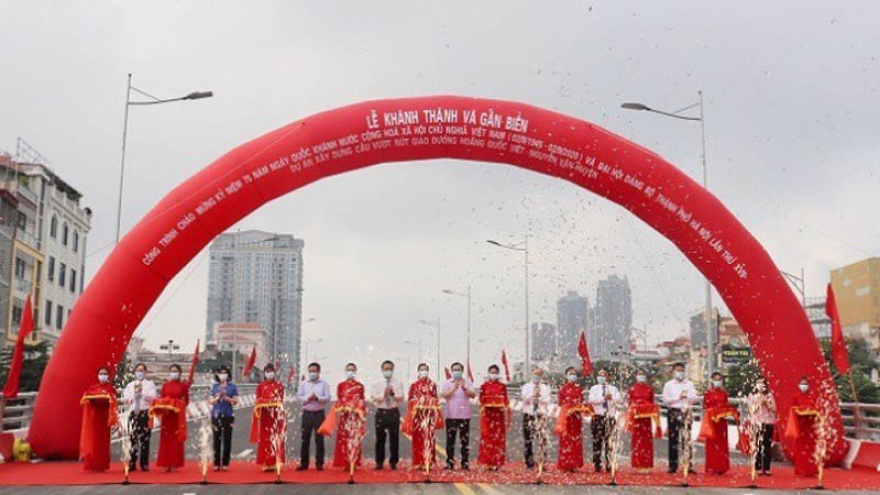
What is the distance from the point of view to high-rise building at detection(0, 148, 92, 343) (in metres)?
45.0

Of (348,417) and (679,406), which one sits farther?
(679,406)

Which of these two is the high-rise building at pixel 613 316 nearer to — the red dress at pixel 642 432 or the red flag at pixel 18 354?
the red dress at pixel 642 432

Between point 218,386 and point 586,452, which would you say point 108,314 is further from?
point 586,452

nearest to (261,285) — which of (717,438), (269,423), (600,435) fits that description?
(269,423)

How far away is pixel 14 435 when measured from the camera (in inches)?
591

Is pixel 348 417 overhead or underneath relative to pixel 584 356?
underneath

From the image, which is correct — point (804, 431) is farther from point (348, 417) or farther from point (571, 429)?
point (348, 417)

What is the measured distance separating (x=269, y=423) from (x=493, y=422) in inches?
131

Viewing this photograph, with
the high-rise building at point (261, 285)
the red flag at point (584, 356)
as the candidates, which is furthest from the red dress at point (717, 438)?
the high-rise building at point (261, 285)

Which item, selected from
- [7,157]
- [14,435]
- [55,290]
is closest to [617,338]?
[14,435]

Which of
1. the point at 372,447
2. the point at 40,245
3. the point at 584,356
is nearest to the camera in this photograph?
the point at 584,356

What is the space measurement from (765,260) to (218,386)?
8.54 meters

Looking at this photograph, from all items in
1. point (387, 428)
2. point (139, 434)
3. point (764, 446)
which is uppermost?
point (387, 428)

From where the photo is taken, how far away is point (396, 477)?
13.1 metres
